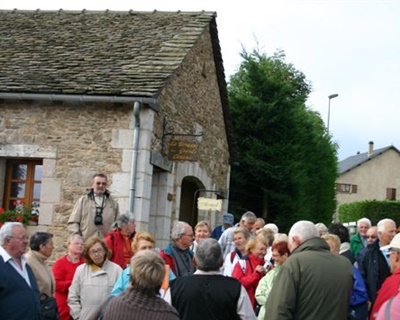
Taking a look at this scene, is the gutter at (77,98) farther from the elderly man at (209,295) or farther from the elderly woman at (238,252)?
the elderly man at (209,295)

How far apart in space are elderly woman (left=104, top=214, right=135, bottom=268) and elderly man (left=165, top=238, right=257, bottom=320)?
2.94m

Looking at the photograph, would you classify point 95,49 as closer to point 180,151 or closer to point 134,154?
point 180,151

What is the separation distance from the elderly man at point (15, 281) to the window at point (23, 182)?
7.00m

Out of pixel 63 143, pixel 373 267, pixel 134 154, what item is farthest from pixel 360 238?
pixel 63 143

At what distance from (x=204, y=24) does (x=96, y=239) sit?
882 cm

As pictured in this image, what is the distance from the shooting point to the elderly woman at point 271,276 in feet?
21.0

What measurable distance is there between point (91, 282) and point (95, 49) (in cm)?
784

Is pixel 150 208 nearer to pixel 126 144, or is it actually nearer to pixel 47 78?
pixel 126 144

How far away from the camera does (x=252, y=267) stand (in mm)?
7598

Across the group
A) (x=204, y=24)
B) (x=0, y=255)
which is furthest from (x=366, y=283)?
(x=204, y=24)

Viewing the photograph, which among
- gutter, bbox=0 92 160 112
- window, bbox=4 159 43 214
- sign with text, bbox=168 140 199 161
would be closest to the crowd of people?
gutter, bbox=0 92 160 112

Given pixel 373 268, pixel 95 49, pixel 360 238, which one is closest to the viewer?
pixel 373 268

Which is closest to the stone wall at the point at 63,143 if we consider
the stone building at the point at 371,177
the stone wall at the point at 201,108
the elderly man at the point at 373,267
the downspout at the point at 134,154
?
the downspout at the point at 134,154

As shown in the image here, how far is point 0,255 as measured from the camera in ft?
17.7
